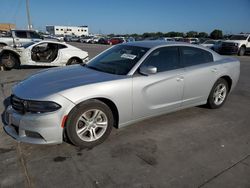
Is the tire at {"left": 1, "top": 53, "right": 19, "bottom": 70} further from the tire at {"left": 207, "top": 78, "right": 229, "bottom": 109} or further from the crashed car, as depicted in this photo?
the tire at {"left": 207, "top": 78, "right": 229, "bottom": 109}

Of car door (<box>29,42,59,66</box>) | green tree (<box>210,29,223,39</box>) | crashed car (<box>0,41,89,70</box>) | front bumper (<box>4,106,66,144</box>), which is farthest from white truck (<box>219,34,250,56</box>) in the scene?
green tree (<box>210,29,223,39</box>)

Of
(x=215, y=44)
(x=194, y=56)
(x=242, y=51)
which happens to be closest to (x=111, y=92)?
(x=194, y=56)

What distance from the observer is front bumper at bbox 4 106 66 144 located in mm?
2809

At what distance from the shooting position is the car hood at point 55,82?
2.94m

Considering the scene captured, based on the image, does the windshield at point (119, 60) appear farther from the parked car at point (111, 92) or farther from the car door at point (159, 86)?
the car door at point (159, 86)

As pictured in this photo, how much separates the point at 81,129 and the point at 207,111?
287cm

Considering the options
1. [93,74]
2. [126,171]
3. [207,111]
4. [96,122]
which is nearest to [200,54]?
[207,111]

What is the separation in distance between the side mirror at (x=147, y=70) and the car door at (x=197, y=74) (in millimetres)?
824

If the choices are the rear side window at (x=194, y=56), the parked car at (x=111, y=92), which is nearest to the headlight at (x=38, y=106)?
the parked car at (x=111, y=92)

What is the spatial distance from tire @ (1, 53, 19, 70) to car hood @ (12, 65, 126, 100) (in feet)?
21.2

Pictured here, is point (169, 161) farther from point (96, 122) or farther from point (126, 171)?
point (96, 122)

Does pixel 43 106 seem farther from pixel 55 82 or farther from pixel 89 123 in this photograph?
pixel 89 123

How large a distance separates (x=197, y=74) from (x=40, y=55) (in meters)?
7.51

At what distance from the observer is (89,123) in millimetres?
3186
